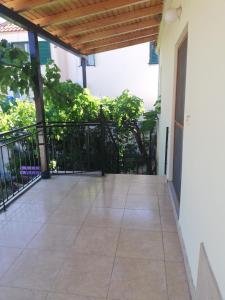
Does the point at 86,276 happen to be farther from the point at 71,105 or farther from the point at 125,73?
the point at 125,73

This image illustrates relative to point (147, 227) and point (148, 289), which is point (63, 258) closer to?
point (148, 289)

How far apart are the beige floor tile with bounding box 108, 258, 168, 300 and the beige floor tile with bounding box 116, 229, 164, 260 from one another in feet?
0.25

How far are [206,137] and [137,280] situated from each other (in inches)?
45.0

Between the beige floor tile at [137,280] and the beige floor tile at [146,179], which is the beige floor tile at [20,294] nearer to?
the beige floor tile at [137,280]

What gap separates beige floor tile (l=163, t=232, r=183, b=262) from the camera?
2.00 meters

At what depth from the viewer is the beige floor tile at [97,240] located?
83.2 inches

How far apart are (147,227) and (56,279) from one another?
103cm

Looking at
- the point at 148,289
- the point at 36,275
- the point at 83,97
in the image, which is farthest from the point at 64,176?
the point at 148,289

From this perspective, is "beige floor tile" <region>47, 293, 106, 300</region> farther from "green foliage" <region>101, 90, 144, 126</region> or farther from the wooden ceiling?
"green foliage" <region>101, 90, 144, 126</region>

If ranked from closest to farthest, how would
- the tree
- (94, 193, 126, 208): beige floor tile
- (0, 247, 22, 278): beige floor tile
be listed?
(0, 247, 22, 278): beige floor tile < (94, 193, 126, 208): beige floor tile < the tree

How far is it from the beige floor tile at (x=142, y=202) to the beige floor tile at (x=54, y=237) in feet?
2.61

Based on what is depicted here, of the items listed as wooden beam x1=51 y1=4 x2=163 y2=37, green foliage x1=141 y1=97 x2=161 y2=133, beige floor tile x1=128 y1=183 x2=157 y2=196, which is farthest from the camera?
green foliage x1=141 y1=97 x2=161 y2=133

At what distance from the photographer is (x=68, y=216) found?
2727mm

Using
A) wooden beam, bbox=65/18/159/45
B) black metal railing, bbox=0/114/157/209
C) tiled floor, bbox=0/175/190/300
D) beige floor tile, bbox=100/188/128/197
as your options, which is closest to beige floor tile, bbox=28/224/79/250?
tiled floor, bbox=0/175/190/300
